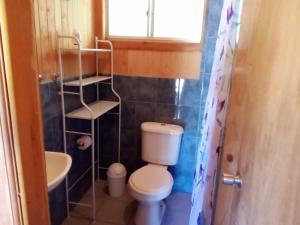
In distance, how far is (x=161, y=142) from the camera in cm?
229

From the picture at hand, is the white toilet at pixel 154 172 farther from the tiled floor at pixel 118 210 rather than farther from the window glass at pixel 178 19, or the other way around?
the window glass at pixel 178 19

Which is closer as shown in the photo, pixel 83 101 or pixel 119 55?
pixel 83 101

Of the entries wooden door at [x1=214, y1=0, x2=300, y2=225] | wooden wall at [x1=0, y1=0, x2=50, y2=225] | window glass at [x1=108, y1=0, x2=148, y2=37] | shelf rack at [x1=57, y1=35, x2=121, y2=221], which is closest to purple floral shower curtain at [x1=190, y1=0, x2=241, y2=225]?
wooden door at [x1=214, y1=0, x2=300, y2=225]

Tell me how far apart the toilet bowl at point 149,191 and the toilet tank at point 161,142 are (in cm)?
14

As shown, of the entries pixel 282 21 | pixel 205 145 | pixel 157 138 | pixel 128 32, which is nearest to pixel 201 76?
pixel 157 138

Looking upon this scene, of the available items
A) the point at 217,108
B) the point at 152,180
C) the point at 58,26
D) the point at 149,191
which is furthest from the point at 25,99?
the point at 152,180

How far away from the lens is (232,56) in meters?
1.10

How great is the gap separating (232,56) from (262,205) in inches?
27.2

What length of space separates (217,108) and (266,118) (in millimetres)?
557

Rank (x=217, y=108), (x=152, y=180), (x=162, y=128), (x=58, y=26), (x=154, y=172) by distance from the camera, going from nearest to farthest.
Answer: (x=217, y=108) → (x=58, y=26) → (x=152, y=180) → (x=154, y=172) → (x=162, y=128)

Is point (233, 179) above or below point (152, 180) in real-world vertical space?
above

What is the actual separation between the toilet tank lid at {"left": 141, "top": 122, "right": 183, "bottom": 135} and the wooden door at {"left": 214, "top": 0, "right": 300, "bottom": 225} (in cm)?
129

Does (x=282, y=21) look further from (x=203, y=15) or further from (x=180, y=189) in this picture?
(x=180, y=189)

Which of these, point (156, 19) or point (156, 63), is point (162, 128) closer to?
point (156, 63)
